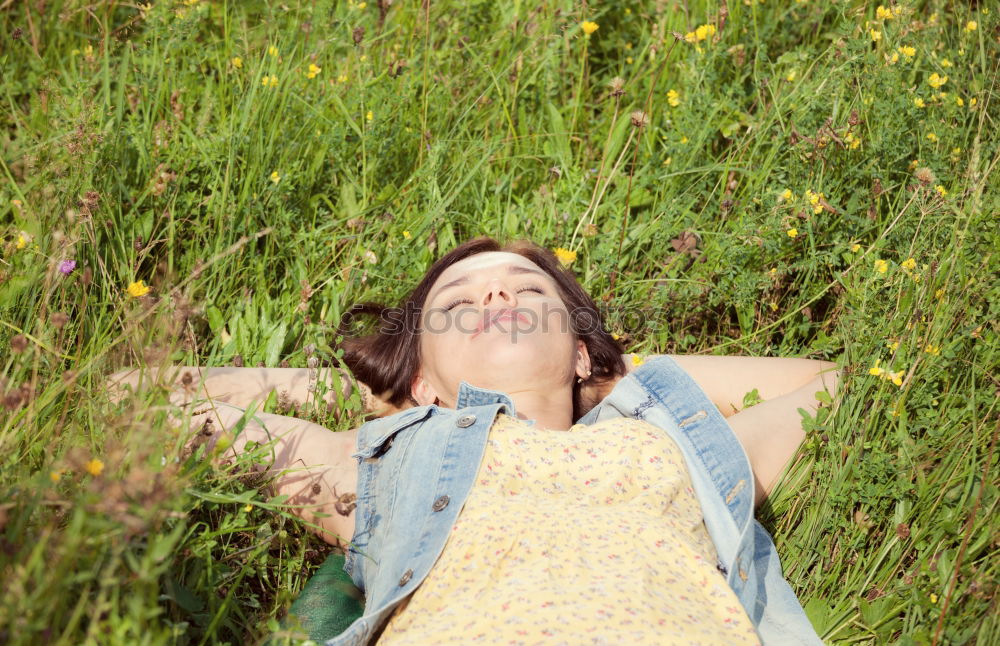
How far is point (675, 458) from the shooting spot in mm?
2404

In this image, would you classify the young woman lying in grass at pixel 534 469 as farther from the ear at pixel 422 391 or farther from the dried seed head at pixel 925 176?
the dried seed head at pixel 925 176

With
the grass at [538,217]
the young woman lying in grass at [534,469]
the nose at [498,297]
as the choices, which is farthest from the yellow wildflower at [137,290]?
the nose at [498,297]

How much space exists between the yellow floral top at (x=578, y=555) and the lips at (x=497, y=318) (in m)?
0.31

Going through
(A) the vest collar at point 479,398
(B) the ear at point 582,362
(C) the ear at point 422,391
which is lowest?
(C) the ear at point 422,391

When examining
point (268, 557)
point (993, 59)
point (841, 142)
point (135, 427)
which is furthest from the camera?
point (993, 59)

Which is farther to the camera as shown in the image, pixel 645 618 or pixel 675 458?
pixel 675 458

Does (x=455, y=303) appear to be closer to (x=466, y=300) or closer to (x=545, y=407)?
(x=466, y=300)

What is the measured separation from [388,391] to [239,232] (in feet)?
2.73

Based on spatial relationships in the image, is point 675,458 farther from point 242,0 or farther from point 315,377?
point 242,0

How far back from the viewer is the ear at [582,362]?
2.94m

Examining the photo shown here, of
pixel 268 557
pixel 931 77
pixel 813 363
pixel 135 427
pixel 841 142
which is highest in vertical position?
pixel 931 77

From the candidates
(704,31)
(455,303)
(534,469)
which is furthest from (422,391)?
(704,31)

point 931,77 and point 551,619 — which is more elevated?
point 931,77

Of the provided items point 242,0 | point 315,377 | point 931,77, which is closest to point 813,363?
point 931,77
